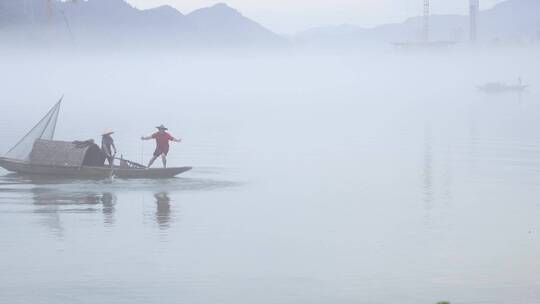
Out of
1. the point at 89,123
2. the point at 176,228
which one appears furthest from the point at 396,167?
the point at 89,123

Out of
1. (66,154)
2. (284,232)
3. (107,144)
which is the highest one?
(107,144)

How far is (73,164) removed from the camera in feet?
115

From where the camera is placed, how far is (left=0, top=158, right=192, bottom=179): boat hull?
34.8 meters

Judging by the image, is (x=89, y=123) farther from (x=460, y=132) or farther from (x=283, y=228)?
(x=283, y=228)

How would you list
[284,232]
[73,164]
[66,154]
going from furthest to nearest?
[66,154], [73,164], [284,232]

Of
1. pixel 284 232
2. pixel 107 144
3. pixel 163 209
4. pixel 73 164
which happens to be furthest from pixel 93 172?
pixel 284 232

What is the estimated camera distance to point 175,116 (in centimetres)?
10294

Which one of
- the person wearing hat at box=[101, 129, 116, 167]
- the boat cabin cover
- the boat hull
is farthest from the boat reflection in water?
the boat cabin cover

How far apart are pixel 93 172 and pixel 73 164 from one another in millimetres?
805

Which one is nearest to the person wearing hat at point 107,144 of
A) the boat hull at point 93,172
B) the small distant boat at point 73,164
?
the small distant boat at point 73,164

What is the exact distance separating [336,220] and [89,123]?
197 feet

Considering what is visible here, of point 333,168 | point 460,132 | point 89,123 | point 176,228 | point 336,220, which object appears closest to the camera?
point 176,228

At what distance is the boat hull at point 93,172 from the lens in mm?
34844

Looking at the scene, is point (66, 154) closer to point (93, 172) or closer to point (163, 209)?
point (93, 172)
